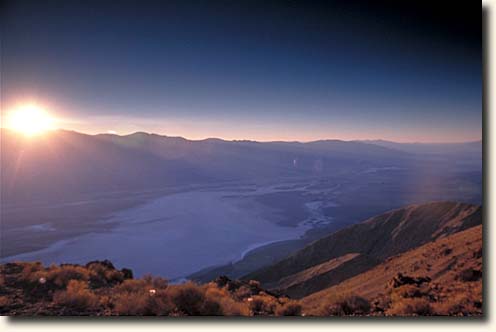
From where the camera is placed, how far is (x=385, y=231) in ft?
45.3

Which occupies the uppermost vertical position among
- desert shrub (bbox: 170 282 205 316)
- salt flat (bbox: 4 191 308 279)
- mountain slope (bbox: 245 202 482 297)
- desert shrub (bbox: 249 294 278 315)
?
desert shrub (bbox: 170 282 205 316)

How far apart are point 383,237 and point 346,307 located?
1090 centimetres

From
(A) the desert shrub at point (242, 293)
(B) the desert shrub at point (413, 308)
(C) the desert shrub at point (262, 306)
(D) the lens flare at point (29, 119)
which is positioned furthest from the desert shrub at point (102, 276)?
(B) the desert shrub at point (413, 308)

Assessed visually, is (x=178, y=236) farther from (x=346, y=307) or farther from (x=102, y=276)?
(x=346, y=307)

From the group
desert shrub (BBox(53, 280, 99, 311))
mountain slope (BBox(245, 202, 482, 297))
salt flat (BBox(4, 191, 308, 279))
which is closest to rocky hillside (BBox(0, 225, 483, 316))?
desert shrub (BBox(53, 280, 99, 311))

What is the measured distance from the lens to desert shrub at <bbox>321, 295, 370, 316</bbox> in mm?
3482

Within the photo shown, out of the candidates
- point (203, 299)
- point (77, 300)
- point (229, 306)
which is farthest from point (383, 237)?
point (77, 300)

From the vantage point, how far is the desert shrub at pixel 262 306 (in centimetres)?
358

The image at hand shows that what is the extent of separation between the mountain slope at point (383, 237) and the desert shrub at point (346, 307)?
5831mm

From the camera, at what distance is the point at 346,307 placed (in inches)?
139

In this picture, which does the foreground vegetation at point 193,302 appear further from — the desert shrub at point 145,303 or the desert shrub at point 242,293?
the desert shrub at point 242,293

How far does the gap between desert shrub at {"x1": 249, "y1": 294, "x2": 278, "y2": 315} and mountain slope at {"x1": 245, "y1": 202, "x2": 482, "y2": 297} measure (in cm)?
585

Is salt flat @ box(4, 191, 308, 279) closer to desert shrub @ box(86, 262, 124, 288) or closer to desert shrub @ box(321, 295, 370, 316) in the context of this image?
desert shrub @ box(86, 262, 124, 288)

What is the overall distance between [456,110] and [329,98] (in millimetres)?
1485
